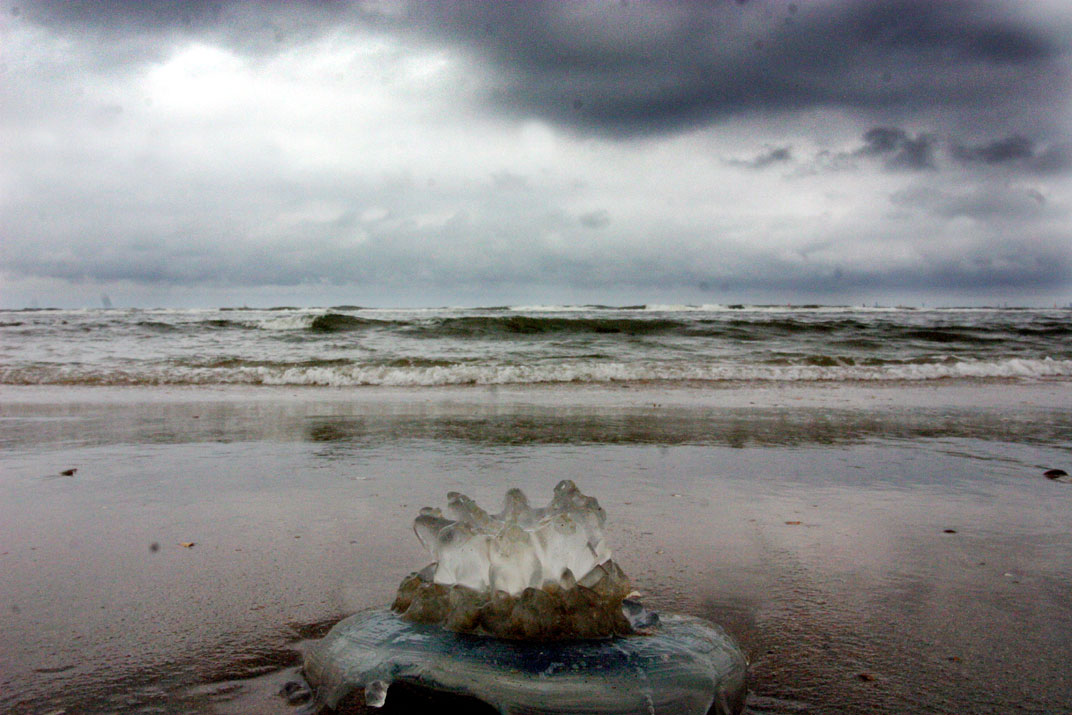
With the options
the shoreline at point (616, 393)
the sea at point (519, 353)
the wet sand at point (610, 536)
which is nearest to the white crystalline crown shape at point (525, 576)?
the wet sand at point (610, 536)

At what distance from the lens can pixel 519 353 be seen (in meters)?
12.5

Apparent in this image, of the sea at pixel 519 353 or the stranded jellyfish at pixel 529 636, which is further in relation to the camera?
the sea at pixel 519 353

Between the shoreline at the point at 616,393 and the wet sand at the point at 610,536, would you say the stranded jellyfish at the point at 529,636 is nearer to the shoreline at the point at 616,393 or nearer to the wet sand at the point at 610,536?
the wet sand at the point at 610,536

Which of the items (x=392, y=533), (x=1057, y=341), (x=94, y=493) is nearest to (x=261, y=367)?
(x=94, y=493)

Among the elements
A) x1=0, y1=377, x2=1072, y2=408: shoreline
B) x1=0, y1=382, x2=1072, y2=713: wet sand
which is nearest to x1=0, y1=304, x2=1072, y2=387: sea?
x1=0, y1=377, x2=1072, y2=408: shoreline

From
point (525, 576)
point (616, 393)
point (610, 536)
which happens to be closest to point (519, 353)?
point (616, 393)

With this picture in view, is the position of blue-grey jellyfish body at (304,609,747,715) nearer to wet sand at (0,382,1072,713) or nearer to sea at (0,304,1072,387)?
wet sand at (0,382,1072,713)

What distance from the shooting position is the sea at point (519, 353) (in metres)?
9.36

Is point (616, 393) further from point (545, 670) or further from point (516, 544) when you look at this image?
point (545, 670)

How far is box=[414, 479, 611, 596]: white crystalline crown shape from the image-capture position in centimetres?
140

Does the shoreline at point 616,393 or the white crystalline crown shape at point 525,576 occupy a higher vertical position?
the white crystalline crown shape at point 525,576

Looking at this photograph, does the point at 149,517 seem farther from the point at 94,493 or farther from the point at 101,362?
the point at 101,362

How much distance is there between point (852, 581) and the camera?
2.15 m

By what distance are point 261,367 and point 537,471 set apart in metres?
7.28
